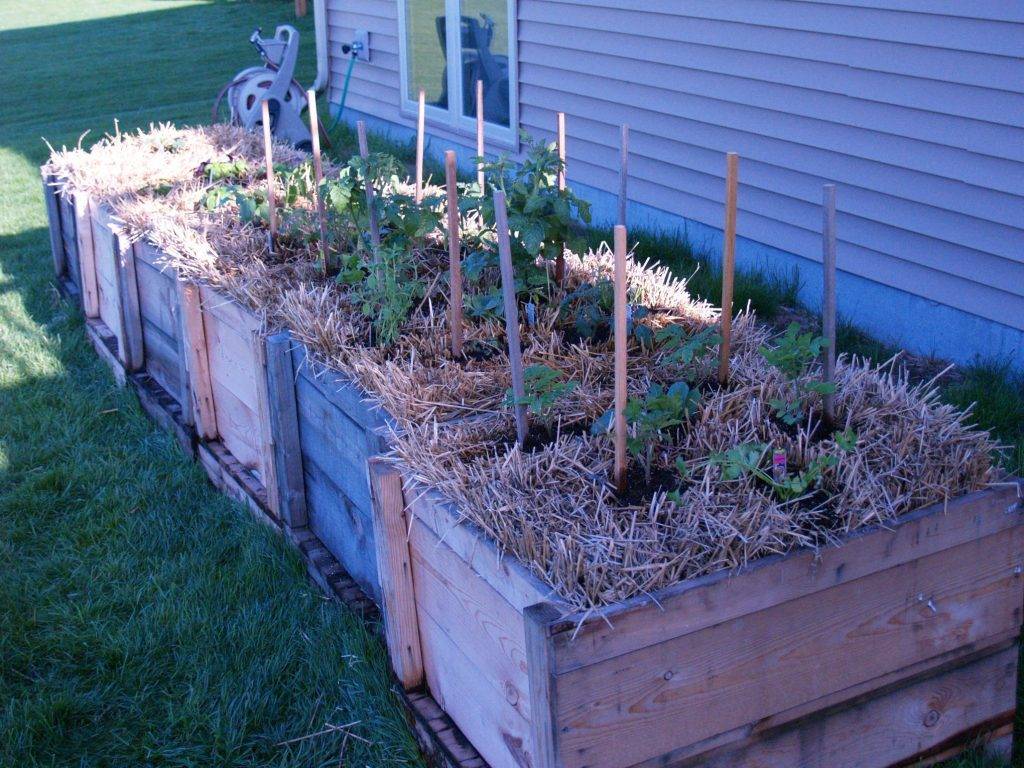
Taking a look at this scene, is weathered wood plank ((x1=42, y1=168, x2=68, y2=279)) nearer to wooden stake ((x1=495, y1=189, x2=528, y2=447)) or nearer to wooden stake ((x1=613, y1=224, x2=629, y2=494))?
wooden stake ((x1=495, y1=189, x2=528, y2=447))

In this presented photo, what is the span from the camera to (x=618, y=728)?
190cm

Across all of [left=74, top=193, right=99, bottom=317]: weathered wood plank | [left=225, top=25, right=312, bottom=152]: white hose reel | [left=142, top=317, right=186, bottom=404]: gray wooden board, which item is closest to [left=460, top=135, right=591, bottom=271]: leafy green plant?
[left=142, top=317, right=186, bottom=404]: gray wooden board

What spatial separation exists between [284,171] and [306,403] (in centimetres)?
148

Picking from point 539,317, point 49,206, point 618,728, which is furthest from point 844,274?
point 49,206

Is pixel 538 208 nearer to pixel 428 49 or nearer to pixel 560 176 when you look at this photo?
pixel 560 176

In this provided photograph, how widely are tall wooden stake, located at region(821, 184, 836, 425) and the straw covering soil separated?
0.06m

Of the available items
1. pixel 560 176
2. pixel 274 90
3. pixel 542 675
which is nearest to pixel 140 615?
pixel 542 675

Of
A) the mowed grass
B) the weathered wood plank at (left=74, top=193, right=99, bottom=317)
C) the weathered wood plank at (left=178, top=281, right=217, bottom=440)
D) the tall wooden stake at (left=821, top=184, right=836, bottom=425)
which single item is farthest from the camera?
the weathered wood plank at (left=74, top=193, right=99, bottom=317)

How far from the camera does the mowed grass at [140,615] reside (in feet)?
8.53

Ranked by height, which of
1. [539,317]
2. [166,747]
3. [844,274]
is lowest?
[166,747]

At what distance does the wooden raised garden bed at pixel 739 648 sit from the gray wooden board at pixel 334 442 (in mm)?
368

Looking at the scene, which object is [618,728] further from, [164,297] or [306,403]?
[164,297]

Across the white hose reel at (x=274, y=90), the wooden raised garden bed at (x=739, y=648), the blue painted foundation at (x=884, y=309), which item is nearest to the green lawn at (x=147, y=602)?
the blue painted foundation at (x=884, y=309)

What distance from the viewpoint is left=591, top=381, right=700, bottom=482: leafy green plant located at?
7.32 ft
